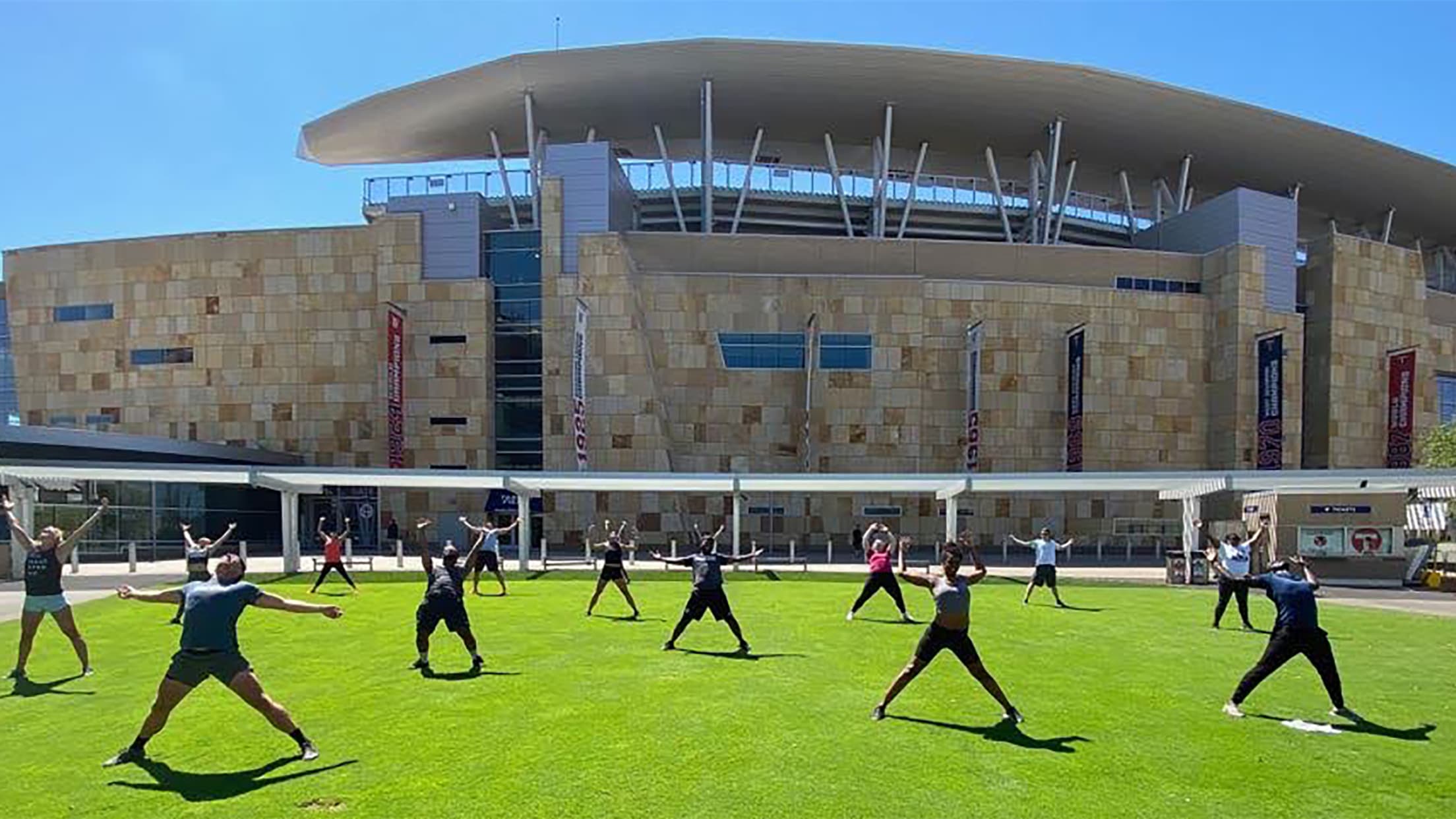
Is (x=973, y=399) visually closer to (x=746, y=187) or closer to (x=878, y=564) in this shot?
(x=746, y=187)

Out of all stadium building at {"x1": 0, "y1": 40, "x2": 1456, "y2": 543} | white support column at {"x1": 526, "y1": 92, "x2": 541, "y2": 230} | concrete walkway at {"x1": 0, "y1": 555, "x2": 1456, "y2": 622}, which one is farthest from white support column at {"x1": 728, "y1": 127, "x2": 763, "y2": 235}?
concrete walkway at {"x1": 0, "y1": 555, "x2": 1456, "y2": 622}

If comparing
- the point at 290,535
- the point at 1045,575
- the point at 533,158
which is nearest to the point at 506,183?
the point at 533,158

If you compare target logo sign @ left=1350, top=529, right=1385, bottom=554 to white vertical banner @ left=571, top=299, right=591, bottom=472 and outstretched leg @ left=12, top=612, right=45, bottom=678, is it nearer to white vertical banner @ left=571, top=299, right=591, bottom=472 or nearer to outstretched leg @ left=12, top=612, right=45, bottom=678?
white vertical banner @ left=571, top=299, right=591, bottom=472

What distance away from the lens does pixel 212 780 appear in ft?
21.8

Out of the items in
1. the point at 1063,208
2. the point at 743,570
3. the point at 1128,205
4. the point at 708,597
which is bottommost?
the point at 743,570

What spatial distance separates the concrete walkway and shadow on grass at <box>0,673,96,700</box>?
7.29 meters

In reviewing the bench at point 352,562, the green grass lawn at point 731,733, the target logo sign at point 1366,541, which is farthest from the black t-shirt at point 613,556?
the target logo sign at point 1366,541

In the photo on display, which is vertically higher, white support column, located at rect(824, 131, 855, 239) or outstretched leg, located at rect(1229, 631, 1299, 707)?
white support column, located at rect(824, 131, 855, 239)

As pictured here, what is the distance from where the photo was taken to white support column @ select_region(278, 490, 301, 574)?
25.6 m

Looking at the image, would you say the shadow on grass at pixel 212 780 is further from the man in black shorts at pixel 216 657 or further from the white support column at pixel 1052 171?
the white support column at pixel 1052 171

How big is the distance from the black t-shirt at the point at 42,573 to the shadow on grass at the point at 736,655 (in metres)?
7.38

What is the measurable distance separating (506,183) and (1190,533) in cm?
3466

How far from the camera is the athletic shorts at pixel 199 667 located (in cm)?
691

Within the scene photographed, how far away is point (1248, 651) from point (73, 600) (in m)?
22.3
